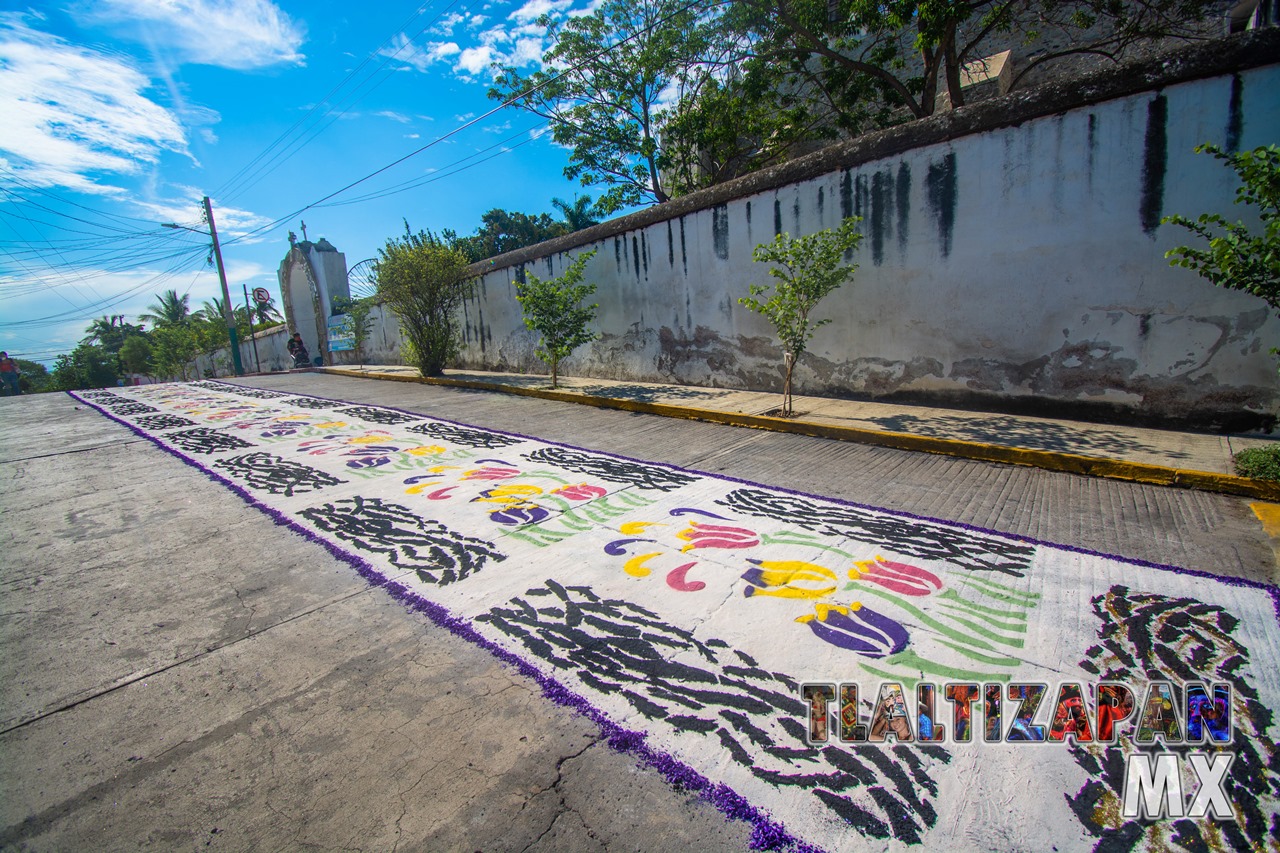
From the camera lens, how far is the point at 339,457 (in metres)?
5.38

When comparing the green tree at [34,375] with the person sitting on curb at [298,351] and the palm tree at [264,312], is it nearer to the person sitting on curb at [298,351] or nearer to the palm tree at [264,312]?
the palm tree at [264,312]

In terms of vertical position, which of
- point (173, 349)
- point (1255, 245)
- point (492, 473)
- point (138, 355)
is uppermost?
point (138, 355)

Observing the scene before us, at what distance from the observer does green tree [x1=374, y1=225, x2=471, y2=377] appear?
1266cm

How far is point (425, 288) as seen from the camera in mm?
12875

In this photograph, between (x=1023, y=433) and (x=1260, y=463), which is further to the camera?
(x=1023, y=433)

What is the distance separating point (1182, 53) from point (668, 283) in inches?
241

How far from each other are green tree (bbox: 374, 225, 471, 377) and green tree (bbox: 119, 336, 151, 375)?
136 ft

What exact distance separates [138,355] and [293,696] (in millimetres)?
54162

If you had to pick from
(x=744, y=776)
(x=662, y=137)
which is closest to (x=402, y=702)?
(x=744, y=776)

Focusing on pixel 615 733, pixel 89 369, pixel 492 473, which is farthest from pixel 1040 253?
pixel 89 369

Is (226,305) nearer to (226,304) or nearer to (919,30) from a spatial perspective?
(226,304)

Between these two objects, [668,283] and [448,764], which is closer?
[448,764]

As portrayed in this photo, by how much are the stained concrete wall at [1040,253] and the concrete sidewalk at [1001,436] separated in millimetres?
352

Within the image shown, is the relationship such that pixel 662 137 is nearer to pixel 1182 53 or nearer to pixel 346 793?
pixel 1182 53
